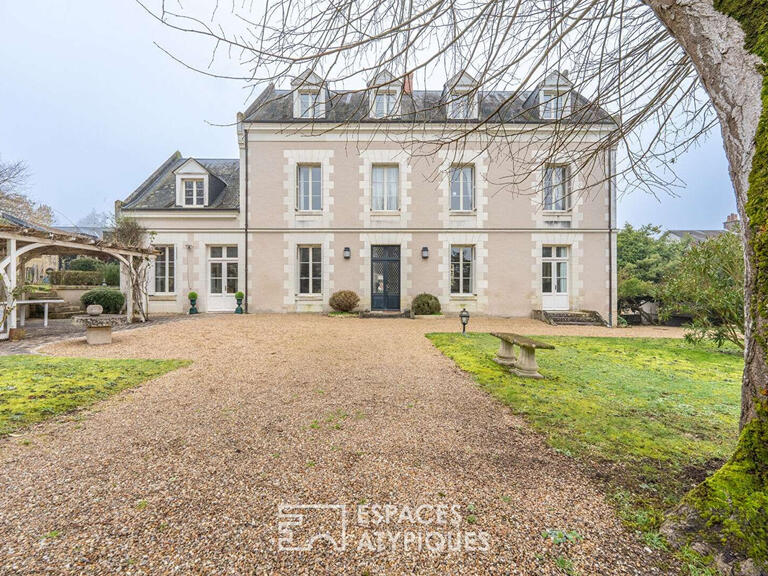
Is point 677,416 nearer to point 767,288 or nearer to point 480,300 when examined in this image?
point 767,288

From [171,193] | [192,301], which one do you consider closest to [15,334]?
[192,301]

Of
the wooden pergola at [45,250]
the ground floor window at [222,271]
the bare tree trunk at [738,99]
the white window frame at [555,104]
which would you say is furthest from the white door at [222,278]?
the bare tree trunk at [738,99]

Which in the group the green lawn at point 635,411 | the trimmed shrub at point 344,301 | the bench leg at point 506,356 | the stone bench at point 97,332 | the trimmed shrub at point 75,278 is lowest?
the green lawn at point 635,411

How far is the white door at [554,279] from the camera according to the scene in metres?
11.4

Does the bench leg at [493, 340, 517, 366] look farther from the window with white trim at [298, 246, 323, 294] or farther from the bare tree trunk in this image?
the window with white trim at [298, 246, 323, 294]

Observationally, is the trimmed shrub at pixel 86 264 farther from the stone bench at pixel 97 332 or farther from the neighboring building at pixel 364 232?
the stone bench at pixel 97 332

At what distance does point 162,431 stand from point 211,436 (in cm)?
44

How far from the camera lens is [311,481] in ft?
6.17

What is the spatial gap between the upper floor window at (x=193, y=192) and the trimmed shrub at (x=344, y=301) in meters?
6.12

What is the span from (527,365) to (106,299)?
13.4 metres

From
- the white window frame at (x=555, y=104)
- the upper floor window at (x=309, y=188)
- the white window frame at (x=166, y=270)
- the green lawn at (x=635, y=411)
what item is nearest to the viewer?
the green lawn at (x=635, y=411)

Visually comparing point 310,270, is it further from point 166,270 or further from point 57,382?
point 57,382

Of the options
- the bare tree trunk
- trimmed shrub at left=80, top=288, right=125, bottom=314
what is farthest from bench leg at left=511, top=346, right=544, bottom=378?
trimmed shrub at left=80, top=288, right=125, bottom=314

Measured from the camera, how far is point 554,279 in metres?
11.4
